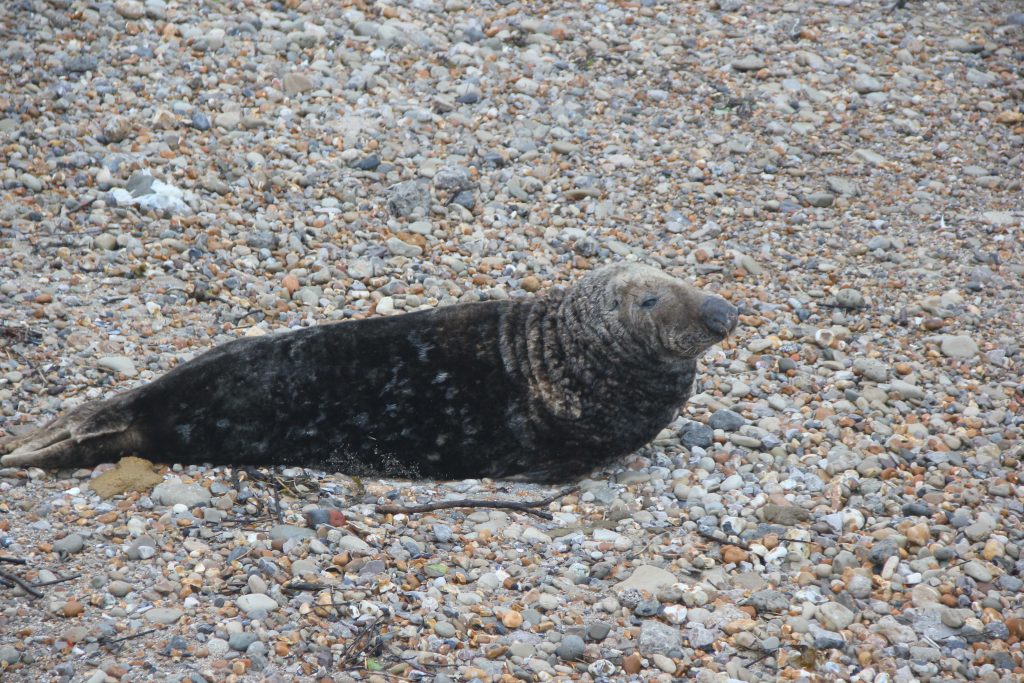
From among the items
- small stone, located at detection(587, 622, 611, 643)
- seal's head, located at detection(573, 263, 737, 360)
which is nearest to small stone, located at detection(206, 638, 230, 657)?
small stone, located at detection(587, 622, 611, 643)

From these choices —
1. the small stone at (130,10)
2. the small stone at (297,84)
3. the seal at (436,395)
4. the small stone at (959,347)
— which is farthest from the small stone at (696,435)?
the small stone at (130,10)

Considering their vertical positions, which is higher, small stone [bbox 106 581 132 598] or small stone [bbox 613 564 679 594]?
small stone [bbox 613 564 679 594]

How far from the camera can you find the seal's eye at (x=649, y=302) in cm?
489

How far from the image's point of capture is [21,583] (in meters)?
3.66

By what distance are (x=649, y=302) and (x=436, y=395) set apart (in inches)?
44.1

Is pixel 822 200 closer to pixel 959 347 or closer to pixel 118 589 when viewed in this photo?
pixel 959 347

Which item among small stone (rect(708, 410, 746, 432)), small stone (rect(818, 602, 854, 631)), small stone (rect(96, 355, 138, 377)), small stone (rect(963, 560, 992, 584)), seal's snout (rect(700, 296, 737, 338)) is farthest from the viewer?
small stone (rect(96, 355, 138, 377))

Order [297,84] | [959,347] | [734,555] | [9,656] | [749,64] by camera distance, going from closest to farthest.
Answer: [9,656] < [734,555] < [959,347] < [297,84] < [749,64]

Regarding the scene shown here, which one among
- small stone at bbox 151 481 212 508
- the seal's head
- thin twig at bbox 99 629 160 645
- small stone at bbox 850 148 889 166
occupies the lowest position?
small stone at bbox 151 481 212 508

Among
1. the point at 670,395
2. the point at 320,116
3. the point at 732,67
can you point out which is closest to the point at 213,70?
the point at 320,116

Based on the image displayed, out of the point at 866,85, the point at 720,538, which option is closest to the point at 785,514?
the point at 720,538

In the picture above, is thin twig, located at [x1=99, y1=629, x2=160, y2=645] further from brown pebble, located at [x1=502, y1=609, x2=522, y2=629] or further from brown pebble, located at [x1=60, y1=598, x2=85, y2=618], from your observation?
brown pebble, located at [x1=502, y1=609, x2=522, y2=629]

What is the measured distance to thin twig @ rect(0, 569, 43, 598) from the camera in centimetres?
366

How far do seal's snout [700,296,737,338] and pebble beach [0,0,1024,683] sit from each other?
734mm
